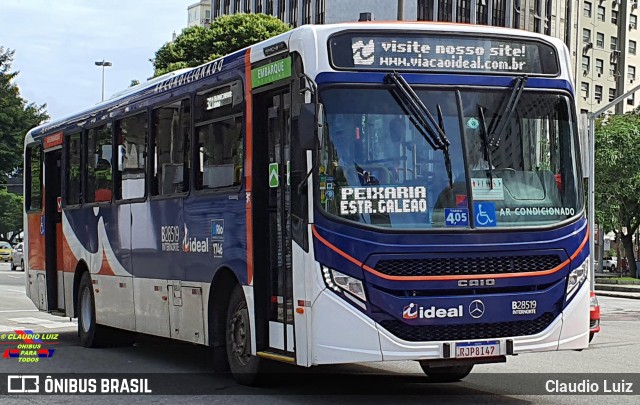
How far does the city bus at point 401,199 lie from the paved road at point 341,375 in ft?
1.91

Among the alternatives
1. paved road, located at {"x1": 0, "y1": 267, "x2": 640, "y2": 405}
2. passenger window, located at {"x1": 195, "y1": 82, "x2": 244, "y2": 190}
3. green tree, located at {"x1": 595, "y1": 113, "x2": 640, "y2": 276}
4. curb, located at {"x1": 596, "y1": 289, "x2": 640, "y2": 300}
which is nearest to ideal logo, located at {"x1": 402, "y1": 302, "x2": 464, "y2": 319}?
paved road, located at {"x1": 0, "y1": 267, "x2": 640, "y2": 405}

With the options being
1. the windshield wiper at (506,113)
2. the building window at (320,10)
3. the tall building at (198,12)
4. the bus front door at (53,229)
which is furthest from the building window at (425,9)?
the tall building at (198,12)

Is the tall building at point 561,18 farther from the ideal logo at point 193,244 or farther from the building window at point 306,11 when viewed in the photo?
the ideal logo at point 193,244

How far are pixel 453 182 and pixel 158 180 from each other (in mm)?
4922

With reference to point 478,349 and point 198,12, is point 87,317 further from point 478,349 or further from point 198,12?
point 198,12

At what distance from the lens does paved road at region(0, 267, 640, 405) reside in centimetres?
1041

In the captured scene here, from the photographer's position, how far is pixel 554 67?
33.4 feet

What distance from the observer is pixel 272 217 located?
10531 millimetres

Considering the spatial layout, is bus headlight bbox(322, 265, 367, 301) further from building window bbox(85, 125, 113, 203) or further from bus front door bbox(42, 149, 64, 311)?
bus front door bbox(42, 149, 64, 311)

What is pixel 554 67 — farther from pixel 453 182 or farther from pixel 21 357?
pixel 21 357

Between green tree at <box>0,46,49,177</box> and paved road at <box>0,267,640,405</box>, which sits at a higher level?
green tree at <box>0,46,49,177</box>

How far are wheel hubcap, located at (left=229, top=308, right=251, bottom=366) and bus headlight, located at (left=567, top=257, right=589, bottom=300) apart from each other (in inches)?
123

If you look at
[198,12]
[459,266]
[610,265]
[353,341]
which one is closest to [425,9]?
[610,265]

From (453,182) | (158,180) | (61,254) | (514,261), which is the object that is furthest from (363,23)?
(61,254)
